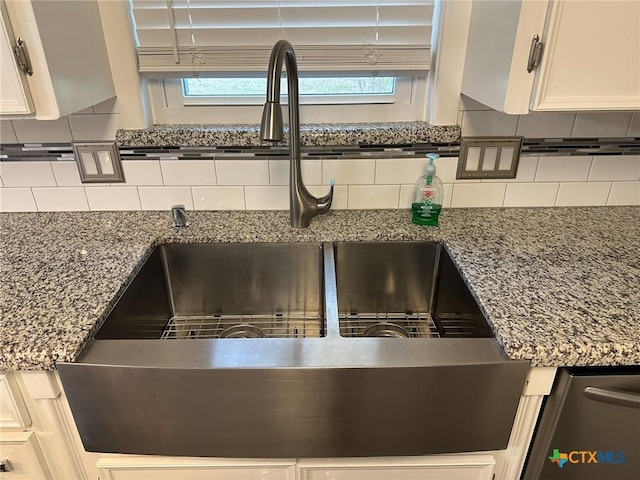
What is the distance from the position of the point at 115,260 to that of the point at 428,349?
29.2 inches

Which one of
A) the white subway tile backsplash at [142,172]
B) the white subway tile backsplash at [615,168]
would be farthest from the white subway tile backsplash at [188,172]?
the white subway tile backsplash at [615,168]

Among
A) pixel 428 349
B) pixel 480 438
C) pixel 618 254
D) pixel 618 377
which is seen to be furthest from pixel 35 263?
pixel 618 254

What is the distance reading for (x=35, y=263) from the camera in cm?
103

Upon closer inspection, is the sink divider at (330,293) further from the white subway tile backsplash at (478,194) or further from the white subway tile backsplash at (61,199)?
the white subway tile backsplash at (61,199)

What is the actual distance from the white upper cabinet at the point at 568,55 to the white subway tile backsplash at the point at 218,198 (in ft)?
2.41

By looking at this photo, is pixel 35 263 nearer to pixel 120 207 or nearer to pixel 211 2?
pixel 120 207

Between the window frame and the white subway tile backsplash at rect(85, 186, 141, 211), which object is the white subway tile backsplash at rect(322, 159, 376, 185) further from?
the white subway tile backsplash at rect(85, 186, 141, 211)

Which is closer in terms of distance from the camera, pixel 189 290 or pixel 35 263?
pixel 35 263

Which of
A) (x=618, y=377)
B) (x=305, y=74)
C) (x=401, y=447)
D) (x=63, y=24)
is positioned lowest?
(x=401, y=447)

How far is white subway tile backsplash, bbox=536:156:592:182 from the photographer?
128 centimetres

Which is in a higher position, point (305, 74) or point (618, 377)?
point (305, 74)

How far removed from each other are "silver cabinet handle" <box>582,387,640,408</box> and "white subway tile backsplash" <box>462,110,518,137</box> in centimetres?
73

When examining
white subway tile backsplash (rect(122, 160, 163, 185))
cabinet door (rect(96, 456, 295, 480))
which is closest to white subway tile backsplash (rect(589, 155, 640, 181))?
cabinet door (rect(96, 456, 295, 480))

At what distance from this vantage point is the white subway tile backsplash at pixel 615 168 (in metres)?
1.28
